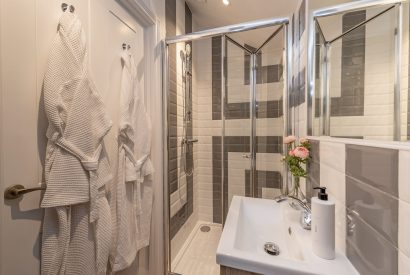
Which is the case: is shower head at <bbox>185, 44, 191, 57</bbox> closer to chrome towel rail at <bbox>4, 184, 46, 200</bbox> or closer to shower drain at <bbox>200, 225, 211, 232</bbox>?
chrome towel rail at <bbox>4, 184, 46, 200</bbox>

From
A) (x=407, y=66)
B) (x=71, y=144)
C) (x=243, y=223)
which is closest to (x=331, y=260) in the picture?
(x=243, y=223)

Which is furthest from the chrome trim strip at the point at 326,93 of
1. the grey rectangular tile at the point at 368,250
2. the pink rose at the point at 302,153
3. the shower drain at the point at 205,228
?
the shower drain at the point at 205,228

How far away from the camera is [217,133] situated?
92.2 inches

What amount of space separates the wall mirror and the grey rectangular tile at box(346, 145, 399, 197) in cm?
8

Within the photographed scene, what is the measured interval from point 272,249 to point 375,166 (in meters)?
0.51

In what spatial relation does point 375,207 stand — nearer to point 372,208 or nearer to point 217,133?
point 372,208

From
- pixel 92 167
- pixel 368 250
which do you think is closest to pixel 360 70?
pixel 368 250

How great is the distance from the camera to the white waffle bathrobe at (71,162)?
2.40 ft

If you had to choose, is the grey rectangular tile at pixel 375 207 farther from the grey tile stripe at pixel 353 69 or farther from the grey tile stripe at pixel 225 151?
the grey tile stripe at pixel 225 151

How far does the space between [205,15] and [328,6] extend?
5.16 feet

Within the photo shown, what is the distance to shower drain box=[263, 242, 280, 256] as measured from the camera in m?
0.77

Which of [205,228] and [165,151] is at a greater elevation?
[165,151]

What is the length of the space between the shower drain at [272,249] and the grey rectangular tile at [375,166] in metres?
0.42

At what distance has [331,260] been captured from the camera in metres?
0.61
